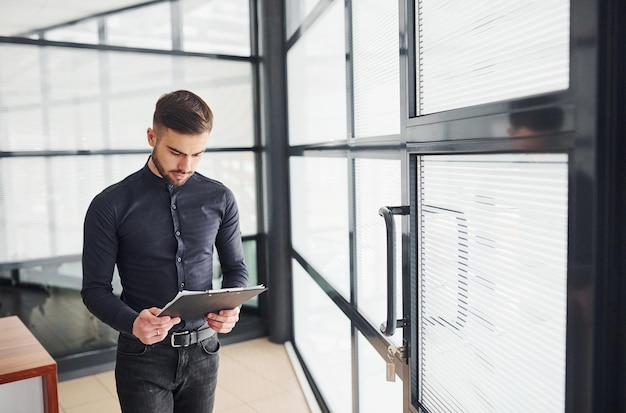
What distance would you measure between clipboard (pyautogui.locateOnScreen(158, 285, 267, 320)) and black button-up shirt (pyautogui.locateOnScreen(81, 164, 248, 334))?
14cm

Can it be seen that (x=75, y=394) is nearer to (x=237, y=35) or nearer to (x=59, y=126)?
(x=59, y=126)

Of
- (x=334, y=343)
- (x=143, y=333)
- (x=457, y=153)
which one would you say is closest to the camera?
(x=457, y=153)

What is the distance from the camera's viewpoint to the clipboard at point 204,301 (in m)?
1.42

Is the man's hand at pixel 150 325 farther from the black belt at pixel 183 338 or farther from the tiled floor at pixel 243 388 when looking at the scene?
the tiled floor at pixel 243 388

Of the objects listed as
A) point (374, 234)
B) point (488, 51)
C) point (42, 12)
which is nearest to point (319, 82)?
point (374, 234)

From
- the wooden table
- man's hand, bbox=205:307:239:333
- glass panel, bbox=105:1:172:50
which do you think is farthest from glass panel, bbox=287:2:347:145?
the wooden table

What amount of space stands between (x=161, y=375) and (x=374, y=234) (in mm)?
883

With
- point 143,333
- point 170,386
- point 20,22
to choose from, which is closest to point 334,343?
point 170,386

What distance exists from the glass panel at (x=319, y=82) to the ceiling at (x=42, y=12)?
4.29 feet

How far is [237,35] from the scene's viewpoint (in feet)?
13.0

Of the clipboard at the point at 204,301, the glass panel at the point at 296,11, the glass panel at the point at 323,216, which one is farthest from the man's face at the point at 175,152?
the glass panel at the point at 296,11

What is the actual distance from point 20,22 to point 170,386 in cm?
269

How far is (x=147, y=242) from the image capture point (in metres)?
1.67

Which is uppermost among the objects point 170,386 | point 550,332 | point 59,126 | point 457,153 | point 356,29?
point 356,29
